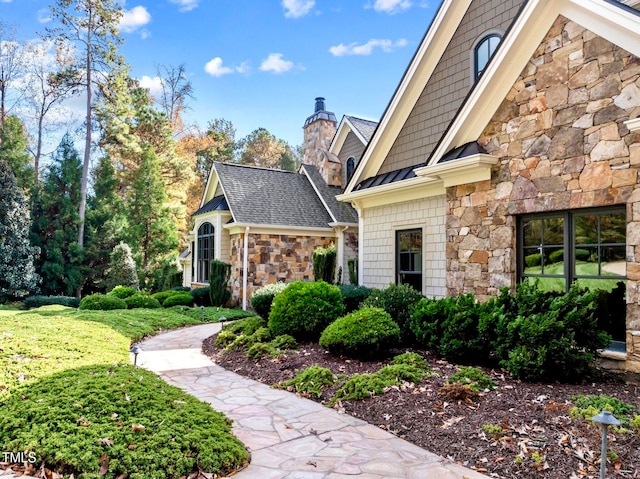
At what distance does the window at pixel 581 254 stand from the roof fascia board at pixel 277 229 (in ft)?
31.1

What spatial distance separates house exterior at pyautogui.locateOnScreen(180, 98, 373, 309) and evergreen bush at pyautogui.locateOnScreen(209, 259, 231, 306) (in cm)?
24

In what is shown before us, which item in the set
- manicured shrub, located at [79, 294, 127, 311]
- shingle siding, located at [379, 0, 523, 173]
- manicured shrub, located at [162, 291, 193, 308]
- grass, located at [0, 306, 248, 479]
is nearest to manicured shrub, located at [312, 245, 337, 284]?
shingle siding, located at [379, 0, 523, 173]

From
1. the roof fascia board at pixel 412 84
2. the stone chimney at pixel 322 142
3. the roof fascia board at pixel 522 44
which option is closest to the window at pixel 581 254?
the roof fascia board at pixel 522 44

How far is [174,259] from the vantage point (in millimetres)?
22359

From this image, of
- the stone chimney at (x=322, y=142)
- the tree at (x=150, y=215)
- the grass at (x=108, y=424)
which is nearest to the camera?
the grass at (x=108, y=424)

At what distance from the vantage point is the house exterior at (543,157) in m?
5.08

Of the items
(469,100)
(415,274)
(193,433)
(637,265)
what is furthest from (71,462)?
(415,274)

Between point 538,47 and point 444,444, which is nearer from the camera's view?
point 444,444

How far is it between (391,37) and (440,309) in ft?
44.0

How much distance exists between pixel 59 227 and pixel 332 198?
41.5 ft

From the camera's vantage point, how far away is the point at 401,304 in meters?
7.16

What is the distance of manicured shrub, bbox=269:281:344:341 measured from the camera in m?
7.53

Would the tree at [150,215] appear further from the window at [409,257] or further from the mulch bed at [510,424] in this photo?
the mulch bed at [510,424]

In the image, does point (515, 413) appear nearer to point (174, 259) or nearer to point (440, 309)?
point (440, 309)
